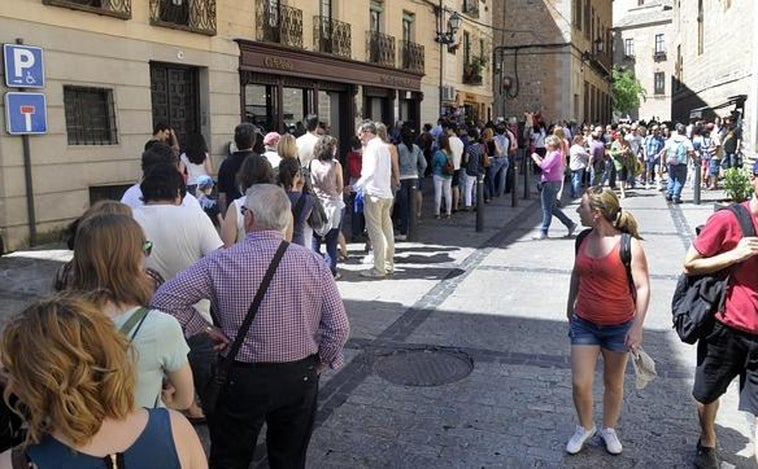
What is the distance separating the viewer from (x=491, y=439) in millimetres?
4203

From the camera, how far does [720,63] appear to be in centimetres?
2773

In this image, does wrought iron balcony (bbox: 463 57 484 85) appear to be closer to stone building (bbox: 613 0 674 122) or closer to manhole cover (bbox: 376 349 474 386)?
manhole cover (bbox: 376 349 474 386)

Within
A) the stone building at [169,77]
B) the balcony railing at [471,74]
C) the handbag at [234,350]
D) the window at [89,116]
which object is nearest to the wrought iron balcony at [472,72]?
the balcony railing at [471,74]

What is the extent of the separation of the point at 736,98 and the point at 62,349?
80.9ft

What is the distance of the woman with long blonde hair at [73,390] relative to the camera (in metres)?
1.57

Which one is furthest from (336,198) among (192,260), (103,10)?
(103,10)

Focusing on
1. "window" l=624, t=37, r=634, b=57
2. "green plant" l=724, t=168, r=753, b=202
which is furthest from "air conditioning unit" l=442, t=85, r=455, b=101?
"window" l=624, t=37, r=634, b=57

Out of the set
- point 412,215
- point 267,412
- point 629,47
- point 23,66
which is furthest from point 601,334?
point 629,47

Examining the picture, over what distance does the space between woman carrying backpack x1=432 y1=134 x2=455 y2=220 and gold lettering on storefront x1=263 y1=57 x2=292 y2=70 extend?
4473mm

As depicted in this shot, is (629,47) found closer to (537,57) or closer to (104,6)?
(537,57)

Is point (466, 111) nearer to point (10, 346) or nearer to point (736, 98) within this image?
point (736, 98)

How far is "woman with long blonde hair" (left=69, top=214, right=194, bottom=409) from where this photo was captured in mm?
2389

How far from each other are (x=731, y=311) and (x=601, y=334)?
2.23 ft

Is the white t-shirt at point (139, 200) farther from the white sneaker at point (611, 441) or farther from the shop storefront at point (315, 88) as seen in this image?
the shop storefront at point (315, 88)
